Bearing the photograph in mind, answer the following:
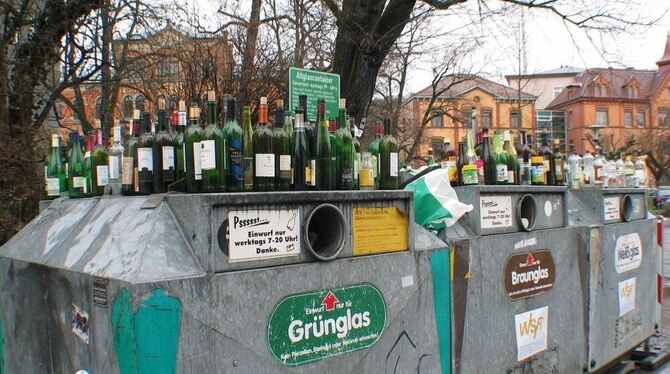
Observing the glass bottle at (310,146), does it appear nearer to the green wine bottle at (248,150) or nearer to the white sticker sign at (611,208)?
the green wine bottle at (248,150)

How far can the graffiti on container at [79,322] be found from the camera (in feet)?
7.43

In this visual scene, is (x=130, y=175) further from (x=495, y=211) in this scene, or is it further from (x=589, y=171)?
(x=589, y=171)

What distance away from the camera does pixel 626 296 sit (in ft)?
16.4

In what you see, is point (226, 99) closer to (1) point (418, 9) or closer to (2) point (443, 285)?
(2) point (443, 285)

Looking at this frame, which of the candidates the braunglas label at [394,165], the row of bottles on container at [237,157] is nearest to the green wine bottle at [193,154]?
the row of bottles on container at [237,157]

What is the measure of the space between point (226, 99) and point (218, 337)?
1.16 m

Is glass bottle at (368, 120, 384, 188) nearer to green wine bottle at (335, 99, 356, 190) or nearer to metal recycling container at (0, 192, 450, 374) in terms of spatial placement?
green wine bottle at (335, 99, 356, 190)

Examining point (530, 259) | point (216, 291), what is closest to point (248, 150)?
point (216, 291)

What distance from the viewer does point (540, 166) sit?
180 inches

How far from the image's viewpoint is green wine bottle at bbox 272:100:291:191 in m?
2.79

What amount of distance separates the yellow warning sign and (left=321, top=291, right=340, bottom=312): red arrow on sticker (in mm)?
261

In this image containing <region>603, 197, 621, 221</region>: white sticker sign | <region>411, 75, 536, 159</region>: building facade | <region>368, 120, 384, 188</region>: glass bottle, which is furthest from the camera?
<region>411, 75, 536, 159</region>: building facade

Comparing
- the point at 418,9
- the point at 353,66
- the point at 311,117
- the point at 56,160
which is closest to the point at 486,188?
the point at 311,117

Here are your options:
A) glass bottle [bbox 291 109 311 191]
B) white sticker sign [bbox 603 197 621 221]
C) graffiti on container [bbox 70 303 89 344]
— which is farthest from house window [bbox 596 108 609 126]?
graffiti on container [bbox 70 303 89 344]
